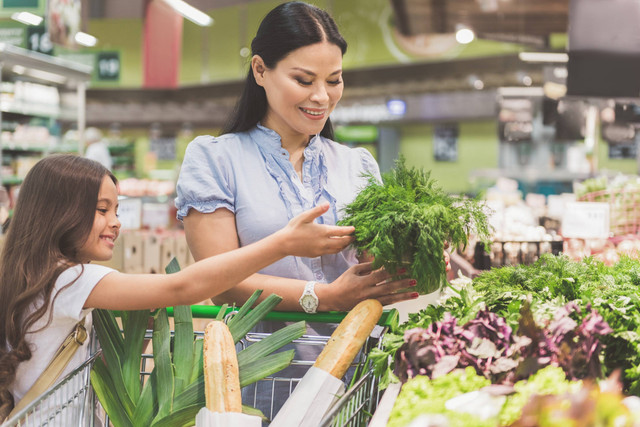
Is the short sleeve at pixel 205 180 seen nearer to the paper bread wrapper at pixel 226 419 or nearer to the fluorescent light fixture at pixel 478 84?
the paper bread wrapper at pixel 226 419

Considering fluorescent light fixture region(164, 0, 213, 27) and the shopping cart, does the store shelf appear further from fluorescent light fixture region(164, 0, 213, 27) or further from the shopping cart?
the shopping cart

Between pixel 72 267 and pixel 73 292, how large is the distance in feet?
0.21

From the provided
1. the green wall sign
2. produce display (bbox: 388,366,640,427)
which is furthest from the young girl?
the green wall sign

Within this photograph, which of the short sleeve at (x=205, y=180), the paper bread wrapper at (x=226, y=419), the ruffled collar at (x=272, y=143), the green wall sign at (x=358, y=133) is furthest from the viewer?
the green wall sign at (x=358, y=133)

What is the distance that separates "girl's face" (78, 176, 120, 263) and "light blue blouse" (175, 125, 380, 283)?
0.19 m

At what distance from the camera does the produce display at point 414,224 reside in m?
1.48

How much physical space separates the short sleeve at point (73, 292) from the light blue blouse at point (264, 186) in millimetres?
→ 364

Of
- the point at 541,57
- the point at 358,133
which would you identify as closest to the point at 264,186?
the point at 541,57

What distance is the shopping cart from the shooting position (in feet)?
4.69

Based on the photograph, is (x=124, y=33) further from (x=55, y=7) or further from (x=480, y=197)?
(x=480, y=197)

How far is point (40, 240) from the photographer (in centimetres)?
161

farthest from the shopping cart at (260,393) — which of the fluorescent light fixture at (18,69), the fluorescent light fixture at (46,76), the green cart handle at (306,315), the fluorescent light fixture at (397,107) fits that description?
the fluorescent light fixture at (397,107)

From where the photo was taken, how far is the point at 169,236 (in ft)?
17.2

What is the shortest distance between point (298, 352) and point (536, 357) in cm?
72
